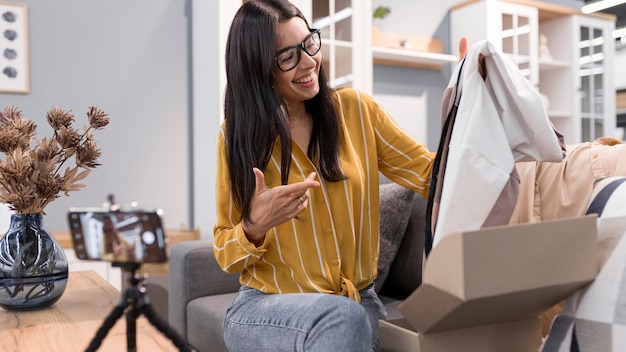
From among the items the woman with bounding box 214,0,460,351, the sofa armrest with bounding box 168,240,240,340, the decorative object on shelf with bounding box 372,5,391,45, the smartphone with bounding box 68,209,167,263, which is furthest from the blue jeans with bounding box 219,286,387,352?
the decorative object on shelf with bounding box 372,5,391,45

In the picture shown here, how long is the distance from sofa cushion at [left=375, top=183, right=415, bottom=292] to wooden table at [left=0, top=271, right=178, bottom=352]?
0.81m

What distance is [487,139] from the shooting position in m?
1.03

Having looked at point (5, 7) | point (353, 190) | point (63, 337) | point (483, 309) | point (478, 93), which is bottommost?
point (63, 337)

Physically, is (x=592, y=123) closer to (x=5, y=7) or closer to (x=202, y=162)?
(x=202, y=162)

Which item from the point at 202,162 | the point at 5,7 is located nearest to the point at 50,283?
the point at 202,162

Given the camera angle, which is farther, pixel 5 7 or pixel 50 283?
pixel 5 7

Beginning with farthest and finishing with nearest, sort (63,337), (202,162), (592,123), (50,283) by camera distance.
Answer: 1. (592,123)
2. (202,162)
3. (50,283)
4. (63,337)

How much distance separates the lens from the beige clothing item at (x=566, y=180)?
1.37m

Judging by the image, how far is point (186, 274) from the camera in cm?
200

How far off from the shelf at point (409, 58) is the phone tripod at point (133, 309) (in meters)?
3.14

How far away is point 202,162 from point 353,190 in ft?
6.96

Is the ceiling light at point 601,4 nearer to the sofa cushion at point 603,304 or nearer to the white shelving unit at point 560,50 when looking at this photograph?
the white shelving unit at point 560,50

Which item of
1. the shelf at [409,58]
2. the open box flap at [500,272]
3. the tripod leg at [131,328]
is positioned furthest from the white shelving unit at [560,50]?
the tripod leg at [131,328]

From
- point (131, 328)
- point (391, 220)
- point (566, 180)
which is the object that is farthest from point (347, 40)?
point (131, 328)
